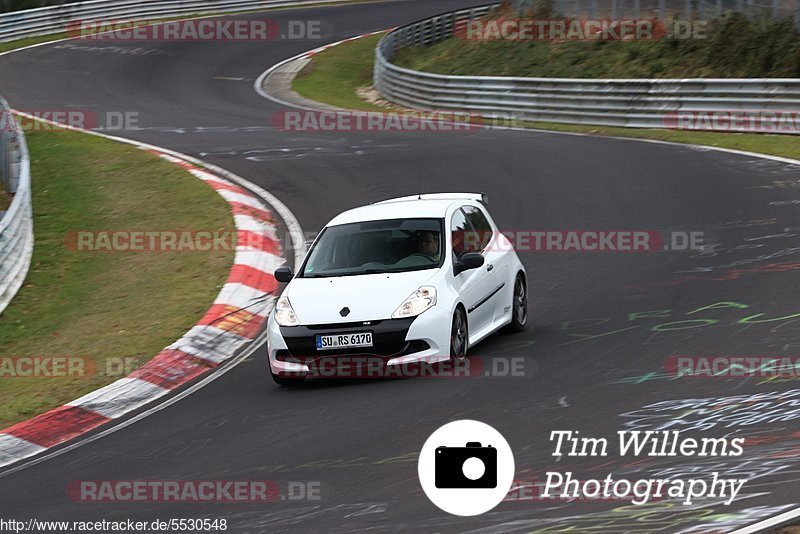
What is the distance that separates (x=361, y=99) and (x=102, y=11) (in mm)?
18476

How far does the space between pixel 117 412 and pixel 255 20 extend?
1678 inches

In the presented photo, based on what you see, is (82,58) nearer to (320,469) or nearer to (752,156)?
(752,156)

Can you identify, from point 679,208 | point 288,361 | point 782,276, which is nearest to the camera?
point 288,361

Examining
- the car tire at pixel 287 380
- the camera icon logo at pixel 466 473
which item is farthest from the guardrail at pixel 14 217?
the camera icon logo at pixel 466 473

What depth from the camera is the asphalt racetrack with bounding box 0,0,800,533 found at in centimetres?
712

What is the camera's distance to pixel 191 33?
158 ft

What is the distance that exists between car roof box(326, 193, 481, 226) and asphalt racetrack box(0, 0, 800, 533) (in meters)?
1.32

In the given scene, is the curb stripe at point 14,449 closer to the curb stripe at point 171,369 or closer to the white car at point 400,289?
the curb stripe at point 171,369

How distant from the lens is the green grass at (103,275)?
12.0 metres

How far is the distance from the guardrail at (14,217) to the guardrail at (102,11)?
28.2 m

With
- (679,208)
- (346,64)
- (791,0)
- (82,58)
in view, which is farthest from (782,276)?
(82,58)

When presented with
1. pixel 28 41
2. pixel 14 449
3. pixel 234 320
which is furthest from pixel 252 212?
pixel 28 41

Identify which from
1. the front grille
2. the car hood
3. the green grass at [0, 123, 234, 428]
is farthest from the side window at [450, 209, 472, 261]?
the green grass at [0, 123, 234, 428]

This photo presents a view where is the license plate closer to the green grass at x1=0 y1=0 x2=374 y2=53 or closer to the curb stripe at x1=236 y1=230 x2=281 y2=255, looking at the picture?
the curb stripe at x1=236 y1=230 x2=281 y2=255
